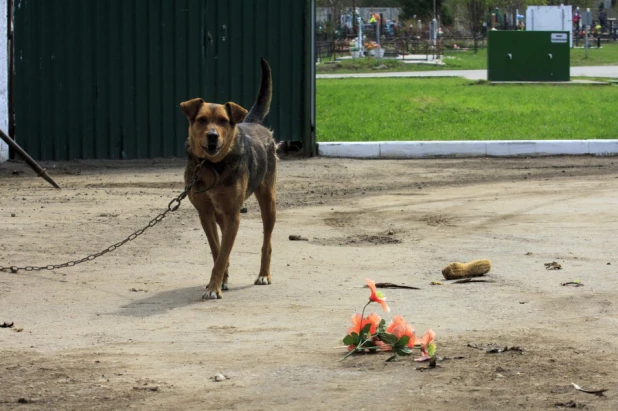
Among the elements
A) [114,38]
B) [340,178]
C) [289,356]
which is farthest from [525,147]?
[289,356]

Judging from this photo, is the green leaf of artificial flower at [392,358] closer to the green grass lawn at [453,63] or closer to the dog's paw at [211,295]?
Result: the dog's paw at [211,295]

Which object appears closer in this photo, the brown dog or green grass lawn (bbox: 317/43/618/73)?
the brown dog

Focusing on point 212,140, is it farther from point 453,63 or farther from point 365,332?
point 453,63

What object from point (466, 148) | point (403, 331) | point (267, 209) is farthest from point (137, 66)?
point (403, 331)

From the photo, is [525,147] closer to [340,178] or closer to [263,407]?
[340,178]

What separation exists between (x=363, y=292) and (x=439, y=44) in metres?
43.0

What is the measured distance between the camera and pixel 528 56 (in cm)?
3166

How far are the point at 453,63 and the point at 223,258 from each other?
36.0 metres

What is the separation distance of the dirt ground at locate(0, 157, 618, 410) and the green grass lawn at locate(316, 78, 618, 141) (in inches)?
196

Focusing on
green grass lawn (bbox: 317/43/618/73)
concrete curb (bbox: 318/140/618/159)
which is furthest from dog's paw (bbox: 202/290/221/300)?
green grass lawn (bbox: 317/43/618/73)

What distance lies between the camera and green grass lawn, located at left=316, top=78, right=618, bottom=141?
1905 centimetres

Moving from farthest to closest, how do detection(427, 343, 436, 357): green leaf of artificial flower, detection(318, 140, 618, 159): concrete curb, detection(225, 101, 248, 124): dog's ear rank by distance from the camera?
detection(318, 140, 618, 159): concrete curb → detection(225, 101, 248, 124): dog's ear → detection(427, 343, 436, 357): green leaf of artificial flower

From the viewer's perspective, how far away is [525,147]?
651 inches

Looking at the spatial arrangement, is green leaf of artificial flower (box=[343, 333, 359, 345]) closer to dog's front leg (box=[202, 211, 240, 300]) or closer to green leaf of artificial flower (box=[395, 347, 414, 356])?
green leaf of artificial flower (box=[395, 347, 414, 356])
